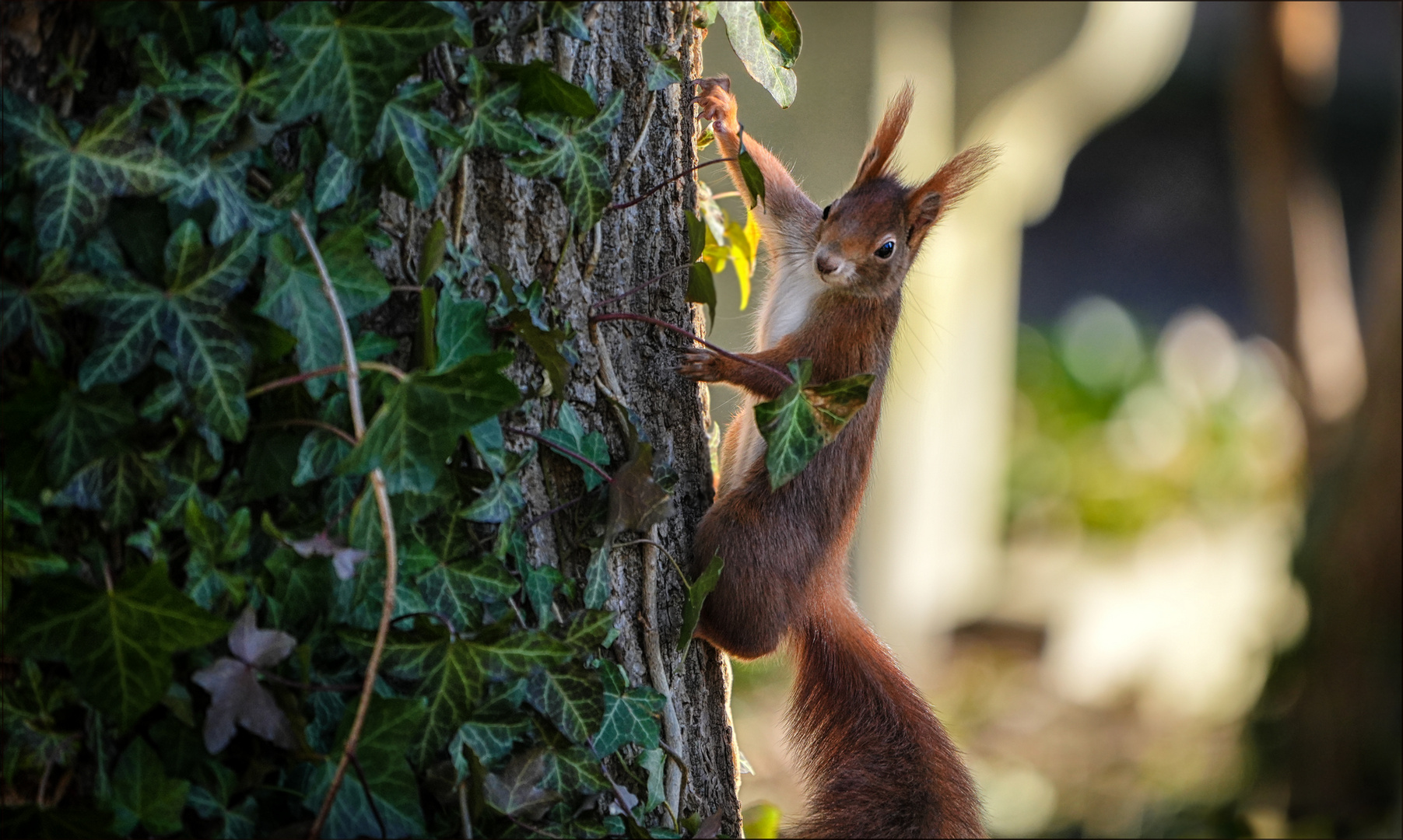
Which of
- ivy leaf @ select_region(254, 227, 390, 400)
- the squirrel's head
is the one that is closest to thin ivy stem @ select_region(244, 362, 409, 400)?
ivy leaf @ select_region(254, 227, 390, 400)

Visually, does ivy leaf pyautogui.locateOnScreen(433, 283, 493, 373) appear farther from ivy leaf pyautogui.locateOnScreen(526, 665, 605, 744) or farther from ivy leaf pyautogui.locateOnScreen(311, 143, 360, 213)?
ivy leaf pyautogui.locateOnScreen(526, 665, 605, 744)

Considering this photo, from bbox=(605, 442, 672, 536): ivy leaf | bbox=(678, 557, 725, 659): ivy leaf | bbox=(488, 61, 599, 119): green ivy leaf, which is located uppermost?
bbox=(488, 61, 599, 119): green ivy leaf

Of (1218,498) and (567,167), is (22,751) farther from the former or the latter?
(1218,498)

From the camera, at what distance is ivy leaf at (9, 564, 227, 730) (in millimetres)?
722

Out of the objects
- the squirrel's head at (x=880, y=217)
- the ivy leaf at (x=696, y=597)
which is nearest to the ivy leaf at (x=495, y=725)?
the ivy leaf at (x=696, y=597)

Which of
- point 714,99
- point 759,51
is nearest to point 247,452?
point 759,51

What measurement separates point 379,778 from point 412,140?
451 mm

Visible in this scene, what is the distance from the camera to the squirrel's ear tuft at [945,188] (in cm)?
159

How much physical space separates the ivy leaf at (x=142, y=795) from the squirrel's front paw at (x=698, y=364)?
1.95 feet

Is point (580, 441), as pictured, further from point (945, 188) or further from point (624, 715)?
point (945, 188)

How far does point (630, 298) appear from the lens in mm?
1078

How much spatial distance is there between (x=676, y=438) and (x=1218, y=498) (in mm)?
4128

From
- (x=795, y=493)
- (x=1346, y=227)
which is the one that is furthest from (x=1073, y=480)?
(x=795, y=493)

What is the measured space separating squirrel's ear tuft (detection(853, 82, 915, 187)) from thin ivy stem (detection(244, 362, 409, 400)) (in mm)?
938
